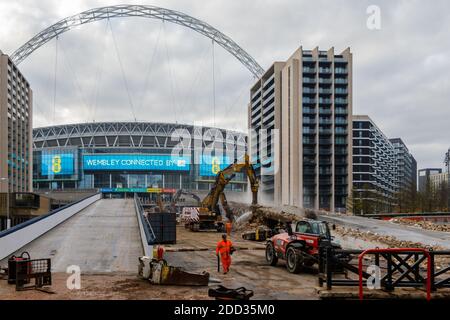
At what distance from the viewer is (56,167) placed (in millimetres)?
124375

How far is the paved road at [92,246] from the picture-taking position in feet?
59.8

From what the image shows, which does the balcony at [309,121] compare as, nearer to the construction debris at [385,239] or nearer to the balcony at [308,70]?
the balcony at [308,70]

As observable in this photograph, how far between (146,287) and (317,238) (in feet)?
23.9

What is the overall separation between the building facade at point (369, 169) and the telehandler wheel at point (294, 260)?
71.7 meters

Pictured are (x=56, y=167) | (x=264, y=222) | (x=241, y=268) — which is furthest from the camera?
(x=56, y=167)

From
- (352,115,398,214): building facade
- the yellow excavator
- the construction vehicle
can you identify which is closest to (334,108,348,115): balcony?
(352,115,398,214): building facade

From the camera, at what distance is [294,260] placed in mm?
18141

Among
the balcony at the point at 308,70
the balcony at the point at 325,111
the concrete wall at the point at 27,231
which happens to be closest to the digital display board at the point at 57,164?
the balcony at the point at 308,70

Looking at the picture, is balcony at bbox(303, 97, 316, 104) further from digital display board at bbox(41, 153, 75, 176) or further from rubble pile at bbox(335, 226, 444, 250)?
rubble pile at bbox(335, 226, 444, 250)

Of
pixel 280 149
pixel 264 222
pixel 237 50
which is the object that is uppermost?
pixel 237 50

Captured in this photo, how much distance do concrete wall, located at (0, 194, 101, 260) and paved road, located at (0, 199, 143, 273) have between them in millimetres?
379
